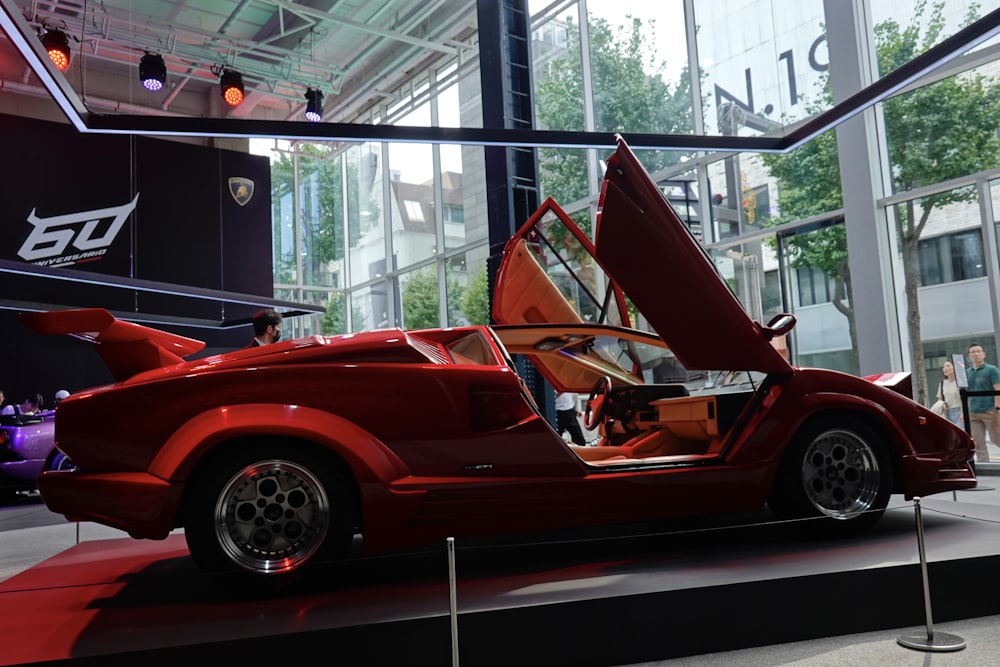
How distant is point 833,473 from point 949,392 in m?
6.21

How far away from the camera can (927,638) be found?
2598 millimetres

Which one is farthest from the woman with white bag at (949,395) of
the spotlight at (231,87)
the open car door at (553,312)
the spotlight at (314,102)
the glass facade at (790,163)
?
the spotlight at (231,87)

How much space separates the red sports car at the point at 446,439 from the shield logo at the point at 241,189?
42.8 feet

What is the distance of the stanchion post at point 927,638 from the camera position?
99.3 inches

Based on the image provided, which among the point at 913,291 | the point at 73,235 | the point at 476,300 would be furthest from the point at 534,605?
the point at 476,300

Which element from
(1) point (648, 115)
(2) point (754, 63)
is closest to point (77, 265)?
(1) point (648, 115)

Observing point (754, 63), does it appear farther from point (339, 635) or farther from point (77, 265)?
point (77, 265)

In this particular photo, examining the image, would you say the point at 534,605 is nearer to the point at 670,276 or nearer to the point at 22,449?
the point at 670,276

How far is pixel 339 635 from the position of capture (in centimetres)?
227

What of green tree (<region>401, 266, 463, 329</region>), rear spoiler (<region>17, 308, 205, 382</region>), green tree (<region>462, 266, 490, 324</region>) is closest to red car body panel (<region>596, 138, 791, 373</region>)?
rear spoiler (<region>17, 308, 205, 382</region>)

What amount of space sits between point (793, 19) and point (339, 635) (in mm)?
10499

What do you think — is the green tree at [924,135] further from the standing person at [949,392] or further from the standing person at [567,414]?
the standing person at [567,414]

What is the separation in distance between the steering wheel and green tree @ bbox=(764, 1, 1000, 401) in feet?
19.8

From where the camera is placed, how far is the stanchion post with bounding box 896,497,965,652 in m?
2.52
